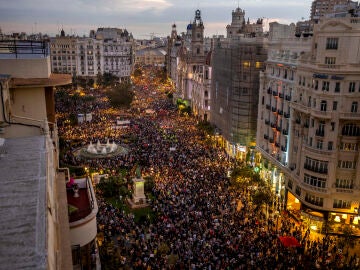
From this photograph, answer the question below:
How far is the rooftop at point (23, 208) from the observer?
551cm

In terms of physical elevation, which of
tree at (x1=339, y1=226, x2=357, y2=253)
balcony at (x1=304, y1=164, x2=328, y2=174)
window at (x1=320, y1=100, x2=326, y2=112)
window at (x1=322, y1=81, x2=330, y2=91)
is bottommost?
tree at (x1=339, y1=226, x2=357, y2=253)

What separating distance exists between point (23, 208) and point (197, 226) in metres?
23.7

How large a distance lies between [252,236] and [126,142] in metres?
33.7

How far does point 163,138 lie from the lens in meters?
59.9

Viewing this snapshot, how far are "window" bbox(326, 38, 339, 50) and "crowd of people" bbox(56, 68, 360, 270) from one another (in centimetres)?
1554

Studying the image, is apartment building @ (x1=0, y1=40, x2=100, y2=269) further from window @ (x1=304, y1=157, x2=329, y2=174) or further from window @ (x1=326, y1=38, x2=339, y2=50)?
window @ (x1=326, y1=38, x2=339, y2=50)

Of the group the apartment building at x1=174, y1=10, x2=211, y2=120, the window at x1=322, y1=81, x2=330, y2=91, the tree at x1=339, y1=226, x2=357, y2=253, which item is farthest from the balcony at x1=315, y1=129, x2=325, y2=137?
the apartment building at x1=174, y1=10, x2=211, y2=120

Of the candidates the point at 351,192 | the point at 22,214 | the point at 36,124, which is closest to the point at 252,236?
the point at 351,192

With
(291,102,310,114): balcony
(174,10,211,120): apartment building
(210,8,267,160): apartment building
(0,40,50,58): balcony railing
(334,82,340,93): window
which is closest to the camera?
(0,40,50,58): balcony railing

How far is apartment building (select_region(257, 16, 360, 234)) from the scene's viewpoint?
3112 centimetres

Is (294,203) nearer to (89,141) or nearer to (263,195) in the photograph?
(263,195)

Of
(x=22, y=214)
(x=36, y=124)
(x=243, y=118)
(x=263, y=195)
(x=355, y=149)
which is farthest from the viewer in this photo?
(x=243, y=118)

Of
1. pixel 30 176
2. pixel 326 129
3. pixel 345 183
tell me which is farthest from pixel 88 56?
pixel 30 176

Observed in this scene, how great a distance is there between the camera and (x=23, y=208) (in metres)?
6.92
